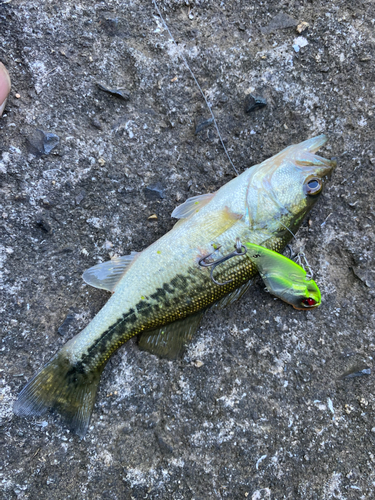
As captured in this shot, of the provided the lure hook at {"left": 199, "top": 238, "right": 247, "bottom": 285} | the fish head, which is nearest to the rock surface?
the fish head

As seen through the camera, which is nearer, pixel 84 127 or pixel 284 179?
pixel 284 179

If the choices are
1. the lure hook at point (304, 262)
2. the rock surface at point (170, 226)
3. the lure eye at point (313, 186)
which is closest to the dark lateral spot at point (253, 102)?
the rock surface at point (170, 226)

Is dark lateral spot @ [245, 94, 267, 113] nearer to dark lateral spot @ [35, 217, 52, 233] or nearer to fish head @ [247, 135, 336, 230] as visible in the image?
fish head @ [247, 135, 336, 230]

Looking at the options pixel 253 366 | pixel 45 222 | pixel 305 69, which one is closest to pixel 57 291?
pixel 45 222

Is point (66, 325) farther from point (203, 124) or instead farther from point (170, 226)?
point (203, 124)

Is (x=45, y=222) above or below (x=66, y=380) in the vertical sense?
above

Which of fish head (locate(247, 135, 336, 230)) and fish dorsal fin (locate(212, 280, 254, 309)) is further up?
fish head (locate(247, 135, 336, 230))

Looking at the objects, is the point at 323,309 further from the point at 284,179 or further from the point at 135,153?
the point at 135,153
